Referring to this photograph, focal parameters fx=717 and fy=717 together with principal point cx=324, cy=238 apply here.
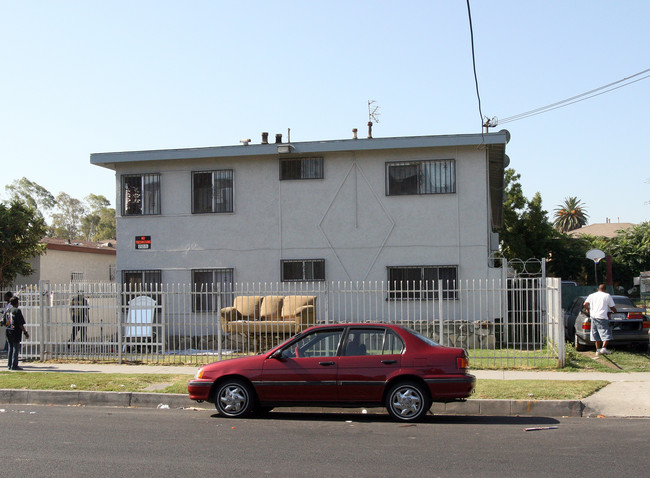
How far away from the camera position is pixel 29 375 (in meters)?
13.9

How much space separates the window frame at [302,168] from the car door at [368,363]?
10.5 meters

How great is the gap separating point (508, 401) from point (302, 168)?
11.0 metres

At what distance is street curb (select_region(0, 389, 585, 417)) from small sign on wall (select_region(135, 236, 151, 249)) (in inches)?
338

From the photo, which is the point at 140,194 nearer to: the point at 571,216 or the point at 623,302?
the point at 623,302

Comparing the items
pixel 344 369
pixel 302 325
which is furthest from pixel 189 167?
pixel 344 369

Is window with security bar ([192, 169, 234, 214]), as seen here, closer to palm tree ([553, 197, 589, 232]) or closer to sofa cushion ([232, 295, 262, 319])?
sofa cushion ([232, 295, 262, 319])

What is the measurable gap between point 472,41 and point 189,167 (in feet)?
30.4

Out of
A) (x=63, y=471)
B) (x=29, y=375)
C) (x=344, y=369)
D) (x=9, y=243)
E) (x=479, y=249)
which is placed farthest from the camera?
(x=9, y=243)

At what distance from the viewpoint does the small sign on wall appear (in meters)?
20.7

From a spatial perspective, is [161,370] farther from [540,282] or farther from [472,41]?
[472,41]

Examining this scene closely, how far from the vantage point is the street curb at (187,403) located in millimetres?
10375

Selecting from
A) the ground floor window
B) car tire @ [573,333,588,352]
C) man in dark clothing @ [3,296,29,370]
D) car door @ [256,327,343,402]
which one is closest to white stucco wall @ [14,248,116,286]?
the ground floor window

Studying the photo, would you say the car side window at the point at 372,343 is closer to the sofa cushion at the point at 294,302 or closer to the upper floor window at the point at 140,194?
the sofa cushion at the point at 294,302

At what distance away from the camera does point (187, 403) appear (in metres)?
11.5
